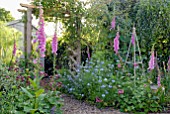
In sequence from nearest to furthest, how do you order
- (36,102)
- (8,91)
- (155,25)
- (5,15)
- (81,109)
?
(36,102), (8,91), (81,109), (155,25), (5,15)

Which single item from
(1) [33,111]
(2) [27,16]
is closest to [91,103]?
(1) [33,111]

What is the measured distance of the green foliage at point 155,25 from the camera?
178 inches

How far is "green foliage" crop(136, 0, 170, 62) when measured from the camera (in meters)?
4.53

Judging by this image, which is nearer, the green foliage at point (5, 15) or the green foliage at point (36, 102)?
the green foliage at point (36, 102)

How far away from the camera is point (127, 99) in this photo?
3479mm

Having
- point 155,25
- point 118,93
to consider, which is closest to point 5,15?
point 155,25

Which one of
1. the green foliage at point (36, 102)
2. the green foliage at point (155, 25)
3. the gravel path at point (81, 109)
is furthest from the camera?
the green foliage at point (155, 25)

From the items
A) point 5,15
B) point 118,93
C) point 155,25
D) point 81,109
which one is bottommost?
point 81,109

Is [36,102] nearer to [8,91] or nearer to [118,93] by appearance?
[8,91]

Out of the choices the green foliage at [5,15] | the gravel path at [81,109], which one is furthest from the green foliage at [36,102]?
the green foliage at [5,15]

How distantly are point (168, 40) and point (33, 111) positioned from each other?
3342 millimetres

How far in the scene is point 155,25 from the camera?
15.2 feet

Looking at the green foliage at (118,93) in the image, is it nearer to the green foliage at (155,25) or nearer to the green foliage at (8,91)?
the green foliage at (8,91)

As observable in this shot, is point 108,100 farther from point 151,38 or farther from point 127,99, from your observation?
point 151,38
